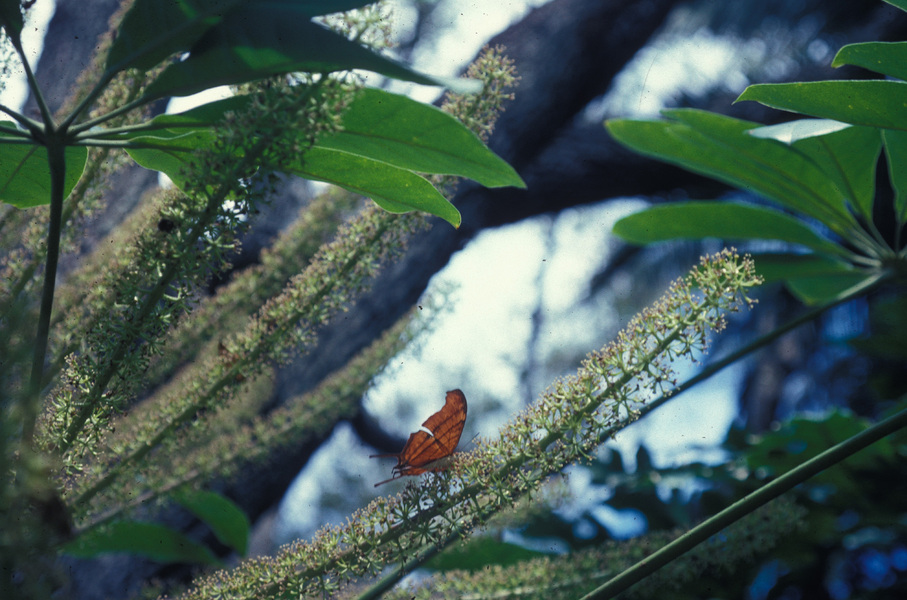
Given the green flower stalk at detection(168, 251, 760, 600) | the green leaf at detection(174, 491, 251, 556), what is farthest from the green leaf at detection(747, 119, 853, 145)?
the green leaf at detection(174, 491, 251, 556)

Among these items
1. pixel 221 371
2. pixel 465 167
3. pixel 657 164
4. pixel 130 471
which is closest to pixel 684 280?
pixel 465 167

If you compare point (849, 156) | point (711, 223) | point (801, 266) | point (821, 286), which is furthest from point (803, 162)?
point (821, 286)

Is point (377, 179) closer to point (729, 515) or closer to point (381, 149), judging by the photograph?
point (381, 149)

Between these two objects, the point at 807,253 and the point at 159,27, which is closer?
the point at 159,27

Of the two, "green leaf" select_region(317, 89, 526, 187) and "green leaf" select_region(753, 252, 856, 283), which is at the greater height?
"green leaf" select_region(317, 89, 526, 187)

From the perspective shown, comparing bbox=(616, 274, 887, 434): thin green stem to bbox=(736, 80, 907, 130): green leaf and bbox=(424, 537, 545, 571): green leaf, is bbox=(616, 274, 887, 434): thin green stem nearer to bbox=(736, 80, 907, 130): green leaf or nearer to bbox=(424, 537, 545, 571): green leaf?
bbox=(736, 80, 907, 130): green leaf

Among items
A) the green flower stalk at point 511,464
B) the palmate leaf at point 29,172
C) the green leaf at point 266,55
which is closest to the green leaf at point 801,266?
the green flower stalk at point 511,464
